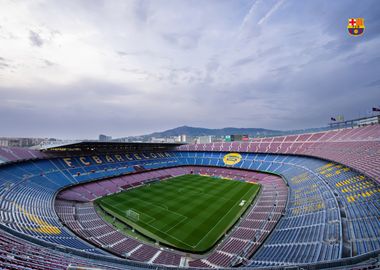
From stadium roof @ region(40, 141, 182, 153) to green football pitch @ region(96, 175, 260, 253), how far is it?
1389 centimetres

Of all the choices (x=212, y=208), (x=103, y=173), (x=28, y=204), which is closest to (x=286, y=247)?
(x=212, y=208)

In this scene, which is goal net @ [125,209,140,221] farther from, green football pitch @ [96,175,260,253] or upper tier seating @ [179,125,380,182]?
upper tier seating @ [179,125,380,182]

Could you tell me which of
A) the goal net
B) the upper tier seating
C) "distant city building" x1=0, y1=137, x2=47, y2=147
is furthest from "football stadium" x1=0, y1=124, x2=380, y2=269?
"distant city building" x1=0, y1=137, x2=47, y2=147

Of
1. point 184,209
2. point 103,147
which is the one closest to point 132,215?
point 184,209

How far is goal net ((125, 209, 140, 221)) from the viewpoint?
24.9 m

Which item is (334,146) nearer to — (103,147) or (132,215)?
(132,215)

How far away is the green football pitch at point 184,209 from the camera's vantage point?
69.0 feet

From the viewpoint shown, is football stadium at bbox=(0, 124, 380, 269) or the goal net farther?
the goal net

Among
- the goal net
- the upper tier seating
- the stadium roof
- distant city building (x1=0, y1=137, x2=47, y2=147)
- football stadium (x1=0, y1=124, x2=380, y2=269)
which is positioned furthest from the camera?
distant city building (x1=0, y1=137, x2=47, y2=147)

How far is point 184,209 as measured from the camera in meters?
28.2

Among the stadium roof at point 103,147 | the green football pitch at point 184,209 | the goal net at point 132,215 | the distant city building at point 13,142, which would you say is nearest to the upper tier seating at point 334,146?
the stadium roof at point 103,147

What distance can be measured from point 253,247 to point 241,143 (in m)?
45.3

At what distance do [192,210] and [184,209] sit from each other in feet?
4.04

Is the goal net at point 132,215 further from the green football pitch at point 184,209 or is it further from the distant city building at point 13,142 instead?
the distant city building at point 13,142
